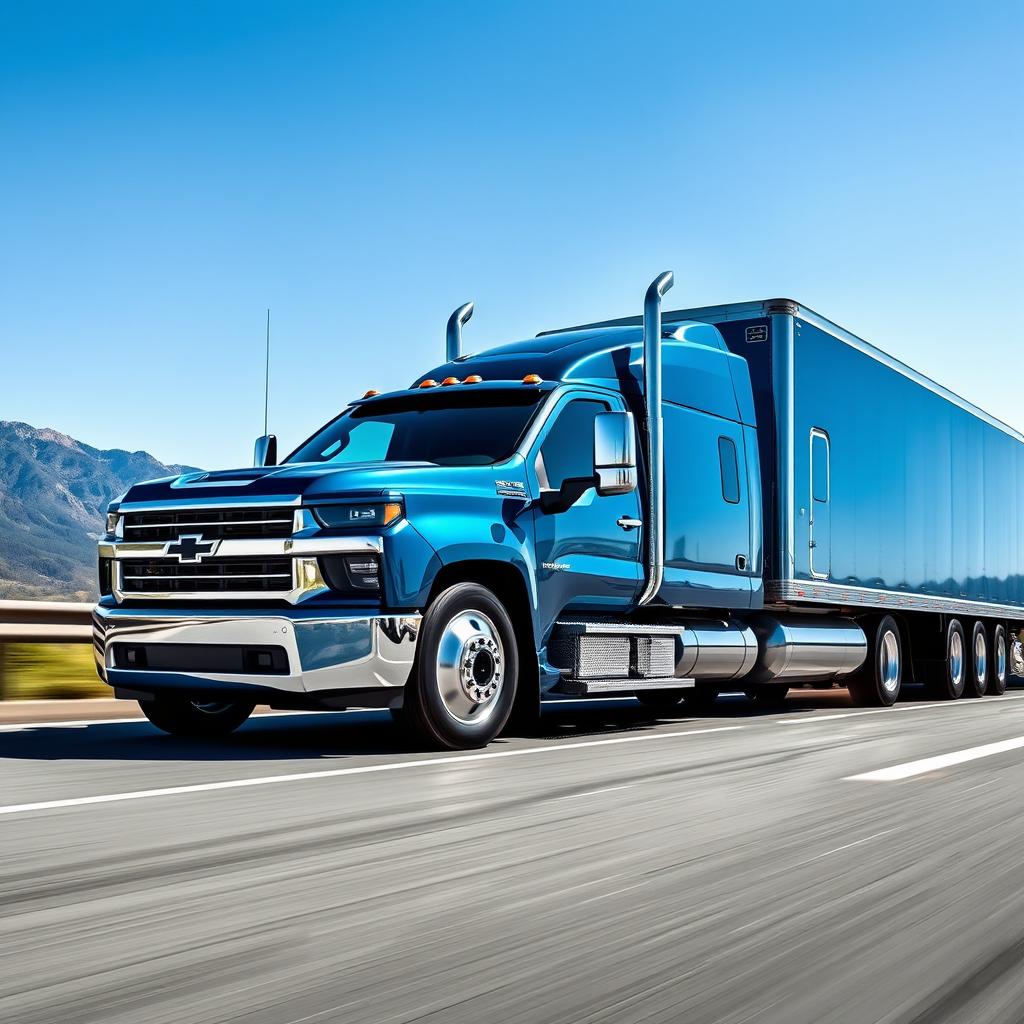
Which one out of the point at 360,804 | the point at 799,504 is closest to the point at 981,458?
the point at 799,504

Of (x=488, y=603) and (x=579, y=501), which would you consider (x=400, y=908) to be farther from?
(x=579, y=501)

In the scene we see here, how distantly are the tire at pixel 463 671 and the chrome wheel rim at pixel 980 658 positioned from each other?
465 inches

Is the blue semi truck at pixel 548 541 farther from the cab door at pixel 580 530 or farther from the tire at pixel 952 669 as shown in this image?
the tire at pixel 952 669

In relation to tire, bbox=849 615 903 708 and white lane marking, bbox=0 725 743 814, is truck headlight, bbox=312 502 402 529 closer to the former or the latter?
white lane marking, bbox=0 725 743 814

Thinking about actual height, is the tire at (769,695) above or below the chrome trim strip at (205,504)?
below

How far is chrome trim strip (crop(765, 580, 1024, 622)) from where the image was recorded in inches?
507

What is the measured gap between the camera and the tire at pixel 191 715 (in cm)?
962

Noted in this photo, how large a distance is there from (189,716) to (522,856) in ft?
17.6

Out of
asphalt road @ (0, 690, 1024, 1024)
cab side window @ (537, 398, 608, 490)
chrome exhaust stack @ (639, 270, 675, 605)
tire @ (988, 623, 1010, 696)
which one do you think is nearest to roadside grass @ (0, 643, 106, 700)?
asphalt road @ (0, 690, 1024, 1024)

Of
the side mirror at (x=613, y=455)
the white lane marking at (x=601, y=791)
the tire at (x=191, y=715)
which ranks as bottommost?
the white lane marking at (x=601, y=791)

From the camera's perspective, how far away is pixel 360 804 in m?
6.03

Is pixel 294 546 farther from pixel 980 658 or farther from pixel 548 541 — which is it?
pixel 980 658

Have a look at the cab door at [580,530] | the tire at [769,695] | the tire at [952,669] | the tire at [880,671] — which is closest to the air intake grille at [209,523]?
the cab door at [580,530]

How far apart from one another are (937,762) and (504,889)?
15.8 feet
